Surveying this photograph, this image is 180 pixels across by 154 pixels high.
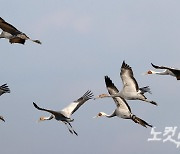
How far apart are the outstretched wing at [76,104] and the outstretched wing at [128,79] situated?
8.14ft

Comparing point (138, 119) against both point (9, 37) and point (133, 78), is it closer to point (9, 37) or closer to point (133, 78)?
point (133, 78)

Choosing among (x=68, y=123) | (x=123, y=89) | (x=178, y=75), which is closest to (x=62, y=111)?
(x=68, y=123)

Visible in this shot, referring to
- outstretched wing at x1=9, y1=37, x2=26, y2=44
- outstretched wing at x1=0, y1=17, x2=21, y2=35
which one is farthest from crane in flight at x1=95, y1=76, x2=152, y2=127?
outstretched wing at x1=0, y1=17, x2=21, y2=35

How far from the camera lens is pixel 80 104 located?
3812 centimetres

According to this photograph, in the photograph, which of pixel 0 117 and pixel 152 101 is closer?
pixel 152 101

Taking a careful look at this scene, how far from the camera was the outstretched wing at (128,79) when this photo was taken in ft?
119

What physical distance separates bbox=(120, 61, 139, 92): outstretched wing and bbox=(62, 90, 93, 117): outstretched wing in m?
2.48

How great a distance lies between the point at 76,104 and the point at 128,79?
3217 mm

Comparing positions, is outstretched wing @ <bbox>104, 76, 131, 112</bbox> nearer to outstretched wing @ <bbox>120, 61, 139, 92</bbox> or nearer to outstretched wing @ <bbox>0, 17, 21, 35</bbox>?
outstretched wing @ <bbox>120, 61, 139, 92</bbox>

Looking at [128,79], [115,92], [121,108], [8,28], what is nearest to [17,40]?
[8,28]

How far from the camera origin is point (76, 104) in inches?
1496

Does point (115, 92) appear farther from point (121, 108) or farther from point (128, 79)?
point (128, 79)

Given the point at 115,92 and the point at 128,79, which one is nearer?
the point at 128,79

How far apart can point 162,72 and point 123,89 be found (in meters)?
2.48
